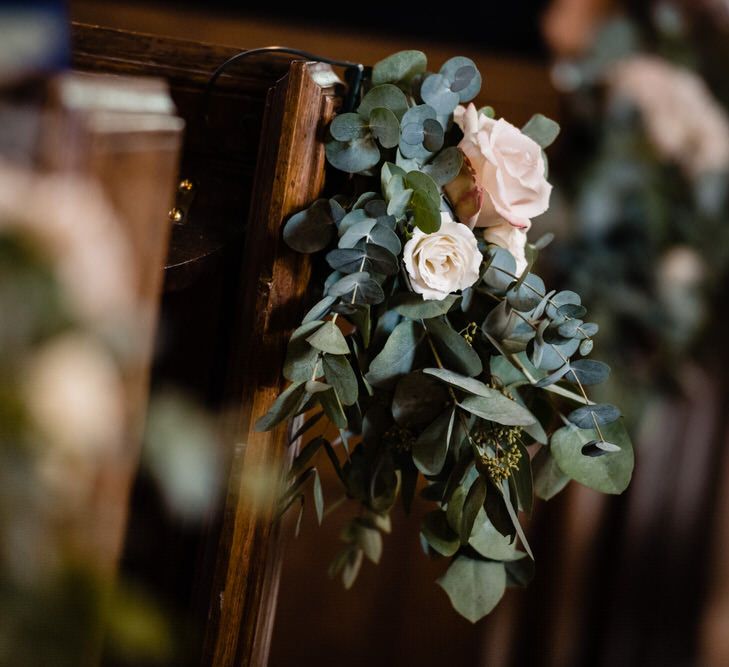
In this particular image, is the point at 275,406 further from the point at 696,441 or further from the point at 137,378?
the point at 696,441

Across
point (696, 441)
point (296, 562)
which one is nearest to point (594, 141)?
point (696, 441)

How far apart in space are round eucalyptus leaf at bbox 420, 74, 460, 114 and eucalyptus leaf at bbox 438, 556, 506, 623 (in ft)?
1.34

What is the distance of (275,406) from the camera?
0.69 m

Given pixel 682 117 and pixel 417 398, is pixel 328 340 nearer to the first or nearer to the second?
pixel 417 398

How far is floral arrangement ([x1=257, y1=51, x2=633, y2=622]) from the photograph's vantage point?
67cm

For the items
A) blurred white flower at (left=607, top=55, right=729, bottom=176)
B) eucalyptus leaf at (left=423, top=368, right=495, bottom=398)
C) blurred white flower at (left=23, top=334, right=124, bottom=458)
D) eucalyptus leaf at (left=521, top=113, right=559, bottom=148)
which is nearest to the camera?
blurred white flower at (left=23, top=334, right=124, bottom=458)

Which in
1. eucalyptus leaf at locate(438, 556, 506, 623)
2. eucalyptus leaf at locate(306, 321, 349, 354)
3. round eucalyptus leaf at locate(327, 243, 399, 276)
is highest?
round eucalyptus leaf at locate(327, 243, 399, 276)

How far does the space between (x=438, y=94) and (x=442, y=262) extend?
16 centimetres

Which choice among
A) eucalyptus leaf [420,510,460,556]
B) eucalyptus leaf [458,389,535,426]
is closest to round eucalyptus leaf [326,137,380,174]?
eucalyptus leaf [458,389,535,426]

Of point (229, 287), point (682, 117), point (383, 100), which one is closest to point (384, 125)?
point (383, 100)

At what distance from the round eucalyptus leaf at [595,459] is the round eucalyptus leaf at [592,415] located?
0.02 m

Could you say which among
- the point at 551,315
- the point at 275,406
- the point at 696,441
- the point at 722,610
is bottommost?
the point at 722,610

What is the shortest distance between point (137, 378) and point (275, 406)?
348mm

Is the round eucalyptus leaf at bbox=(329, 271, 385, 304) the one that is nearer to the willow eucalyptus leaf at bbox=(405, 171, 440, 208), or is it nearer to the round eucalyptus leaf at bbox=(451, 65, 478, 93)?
the willow eucalyptus leaf at bbox=(405, 171, 440, 208)
